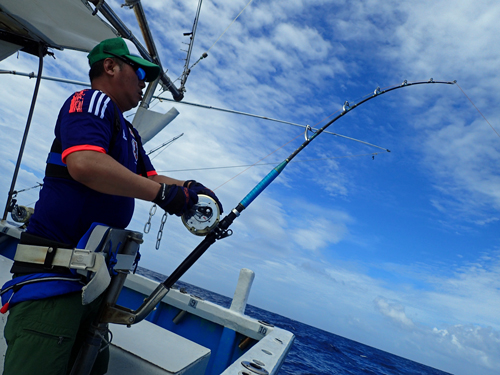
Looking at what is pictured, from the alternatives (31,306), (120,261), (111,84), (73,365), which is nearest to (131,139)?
(111,84)

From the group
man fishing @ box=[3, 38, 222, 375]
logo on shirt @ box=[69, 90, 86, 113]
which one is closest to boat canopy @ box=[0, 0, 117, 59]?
man fishing @ box=[3, 38, 222, 375]

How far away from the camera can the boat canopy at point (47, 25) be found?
3.48 metres

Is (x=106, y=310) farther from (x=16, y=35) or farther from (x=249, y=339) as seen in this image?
(x=16, y=35)

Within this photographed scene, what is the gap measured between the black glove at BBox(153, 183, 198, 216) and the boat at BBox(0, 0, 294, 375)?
385 mm

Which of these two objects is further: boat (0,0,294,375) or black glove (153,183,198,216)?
boat (0,0,294,375)

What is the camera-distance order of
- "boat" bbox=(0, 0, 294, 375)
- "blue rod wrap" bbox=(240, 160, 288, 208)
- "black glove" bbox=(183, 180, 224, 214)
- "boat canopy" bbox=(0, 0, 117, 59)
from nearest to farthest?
"black glove" bbox=(183, 180, 224, 214) → "boat" bbox=(0, 0, 294, 375) → "blue rod wrap" bbox=(240, 160, 288, 208) → "boat canopy" bbox=(0, 0, 117, 59)

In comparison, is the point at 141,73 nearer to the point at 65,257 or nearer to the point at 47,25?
the point at 65,257

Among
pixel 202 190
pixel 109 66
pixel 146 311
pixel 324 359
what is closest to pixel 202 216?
pixel 202 190

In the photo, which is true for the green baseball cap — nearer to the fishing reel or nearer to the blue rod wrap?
the fishing reel

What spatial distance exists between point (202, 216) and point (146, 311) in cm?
61

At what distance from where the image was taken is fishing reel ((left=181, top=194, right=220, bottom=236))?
5.77 ft

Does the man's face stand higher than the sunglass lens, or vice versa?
the sunglass lens

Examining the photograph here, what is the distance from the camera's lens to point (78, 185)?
4.83 feet

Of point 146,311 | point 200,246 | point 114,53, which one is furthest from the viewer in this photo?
point 200,246
